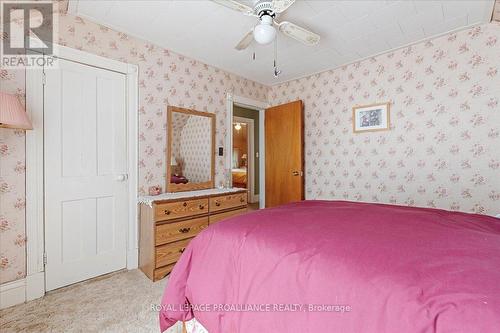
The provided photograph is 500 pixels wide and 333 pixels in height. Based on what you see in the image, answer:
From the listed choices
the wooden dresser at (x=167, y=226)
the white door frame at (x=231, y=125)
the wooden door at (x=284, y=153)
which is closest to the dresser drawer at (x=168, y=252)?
the wooden dresser at (x=167, y=226)

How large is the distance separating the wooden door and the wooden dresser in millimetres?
1355

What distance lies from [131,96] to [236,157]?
3859 mm

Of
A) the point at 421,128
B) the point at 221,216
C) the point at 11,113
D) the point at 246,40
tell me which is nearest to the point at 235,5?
the point at 246,40

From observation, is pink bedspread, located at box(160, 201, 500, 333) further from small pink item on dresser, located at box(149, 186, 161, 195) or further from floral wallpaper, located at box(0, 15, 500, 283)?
small pink item on dresser, located at box(149, 186, 161, 195)

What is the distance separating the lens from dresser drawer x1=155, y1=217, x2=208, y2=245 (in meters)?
2.22

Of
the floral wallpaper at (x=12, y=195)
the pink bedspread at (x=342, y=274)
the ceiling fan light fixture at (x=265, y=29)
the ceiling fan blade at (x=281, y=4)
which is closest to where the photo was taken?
the pink bedspread at (x=342, y=274)

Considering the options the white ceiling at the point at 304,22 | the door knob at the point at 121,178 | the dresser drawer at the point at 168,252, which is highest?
the white ceiling at the point at 304,22

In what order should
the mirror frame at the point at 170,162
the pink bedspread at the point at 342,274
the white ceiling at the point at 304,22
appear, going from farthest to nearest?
the mirror frame at the point at 170,162, the white ceiling at the point at 304,22, the pink bedspread at the point at 342,274

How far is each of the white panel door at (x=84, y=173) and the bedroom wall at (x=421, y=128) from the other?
256 centimetres

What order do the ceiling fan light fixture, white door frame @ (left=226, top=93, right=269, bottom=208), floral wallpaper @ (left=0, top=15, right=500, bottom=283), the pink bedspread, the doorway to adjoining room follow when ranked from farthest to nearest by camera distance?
1. the doorway to adjoining room
2. white door frame @ (left=226, top=93, right=269, bottom=208)
3. floral wallpaper @ (left=0, top=15, right=500, bottom=283)
4. the ceiling fan light fixture
5. the pink bedspread

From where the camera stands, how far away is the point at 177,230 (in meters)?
2.33

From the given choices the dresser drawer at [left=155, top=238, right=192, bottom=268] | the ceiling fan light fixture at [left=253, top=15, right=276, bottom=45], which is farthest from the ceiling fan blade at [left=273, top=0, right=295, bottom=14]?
the dresser drawer at [left=155, top=238, right=192, bottom=268]

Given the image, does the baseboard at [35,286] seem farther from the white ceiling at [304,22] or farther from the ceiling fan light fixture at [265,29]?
the ceiling fan light fixture at [265,29]

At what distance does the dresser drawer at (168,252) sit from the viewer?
2217mm
